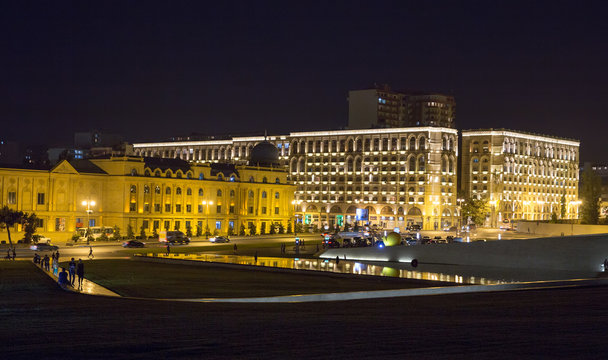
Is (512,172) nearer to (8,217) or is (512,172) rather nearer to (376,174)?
(376,174)

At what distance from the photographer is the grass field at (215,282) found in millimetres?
43944

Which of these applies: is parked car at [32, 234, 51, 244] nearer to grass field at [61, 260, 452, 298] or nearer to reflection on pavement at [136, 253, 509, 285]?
reflection on pavement at [136, 253, 509, 285]

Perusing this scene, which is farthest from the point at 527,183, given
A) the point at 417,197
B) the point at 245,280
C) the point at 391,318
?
the point at 391,318

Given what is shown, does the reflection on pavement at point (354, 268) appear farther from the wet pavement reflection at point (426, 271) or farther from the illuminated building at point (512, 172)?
the illuminated building at point (512, 172)

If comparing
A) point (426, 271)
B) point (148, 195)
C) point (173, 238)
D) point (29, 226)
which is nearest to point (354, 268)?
point (426, 271)

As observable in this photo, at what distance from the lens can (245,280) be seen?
5147cm

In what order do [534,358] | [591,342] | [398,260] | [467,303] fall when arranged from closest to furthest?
[534,358], [591,342], [467,303], [398,260]

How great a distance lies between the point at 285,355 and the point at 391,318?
9.06 metres

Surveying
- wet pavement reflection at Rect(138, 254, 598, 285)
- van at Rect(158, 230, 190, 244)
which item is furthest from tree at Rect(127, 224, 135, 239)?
wet pavement reflection at Rect(138, 254, 598, 285)

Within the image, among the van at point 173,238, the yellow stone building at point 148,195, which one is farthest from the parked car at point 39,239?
the van at point 173,238

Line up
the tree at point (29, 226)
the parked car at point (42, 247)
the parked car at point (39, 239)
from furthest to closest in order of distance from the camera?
1. the tree at point (29, 226)
2. the parked car at point (39, 239)
3. the parked car at point (42, 247)

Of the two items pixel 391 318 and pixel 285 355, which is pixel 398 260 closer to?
pixel 391 318

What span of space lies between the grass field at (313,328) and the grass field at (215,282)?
620cm

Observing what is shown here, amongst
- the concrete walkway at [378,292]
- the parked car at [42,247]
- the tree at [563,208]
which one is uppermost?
the tree at [563,208]
